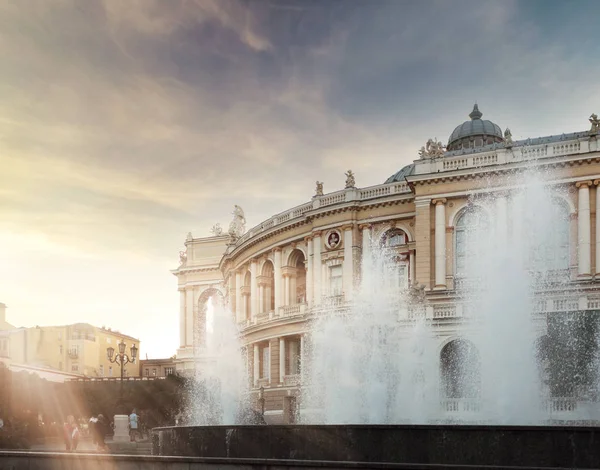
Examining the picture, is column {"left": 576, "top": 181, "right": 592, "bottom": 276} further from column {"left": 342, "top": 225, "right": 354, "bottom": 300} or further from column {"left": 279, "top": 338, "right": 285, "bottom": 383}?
column {"left": 279, "top": 338, "right": 285, "bottom": 383}

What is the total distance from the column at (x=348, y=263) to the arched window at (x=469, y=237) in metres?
6.89

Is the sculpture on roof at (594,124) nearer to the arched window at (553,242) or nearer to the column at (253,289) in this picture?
the arched window at (553,242)

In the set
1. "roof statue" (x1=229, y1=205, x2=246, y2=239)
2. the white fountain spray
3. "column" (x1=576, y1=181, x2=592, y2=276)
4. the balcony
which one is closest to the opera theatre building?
"column" (x1=576, y1=181, x2=592, y2=276)

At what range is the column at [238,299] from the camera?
5791cm

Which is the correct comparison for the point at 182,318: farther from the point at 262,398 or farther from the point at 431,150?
the point at 431,150

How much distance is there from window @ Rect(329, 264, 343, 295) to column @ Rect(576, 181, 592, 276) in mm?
14110

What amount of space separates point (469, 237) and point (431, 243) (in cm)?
202

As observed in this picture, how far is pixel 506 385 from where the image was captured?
98.9ft

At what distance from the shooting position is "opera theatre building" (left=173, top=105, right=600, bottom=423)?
38.0m

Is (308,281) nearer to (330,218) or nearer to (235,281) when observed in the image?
(330,218)

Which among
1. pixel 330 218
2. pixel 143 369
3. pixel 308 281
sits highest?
pixel 330 218

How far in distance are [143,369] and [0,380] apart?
198 ft

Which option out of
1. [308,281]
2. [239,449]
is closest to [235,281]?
[308,281]

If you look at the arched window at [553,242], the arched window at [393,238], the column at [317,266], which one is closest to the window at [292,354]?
the column at [317,266]
